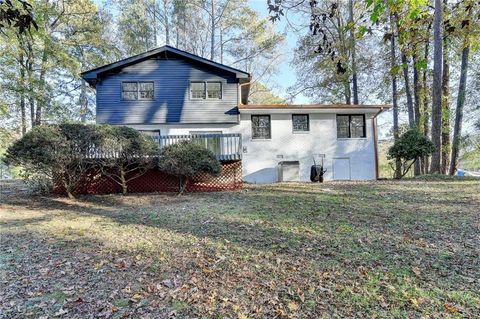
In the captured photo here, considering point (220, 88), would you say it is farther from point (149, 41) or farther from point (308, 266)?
point (149, 41)

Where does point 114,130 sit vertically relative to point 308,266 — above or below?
above

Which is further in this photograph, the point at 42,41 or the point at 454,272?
the point at 42,41

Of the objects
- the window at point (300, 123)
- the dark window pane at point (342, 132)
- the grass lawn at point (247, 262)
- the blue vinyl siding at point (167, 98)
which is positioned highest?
the blue vinyl siding at point (167, 98)

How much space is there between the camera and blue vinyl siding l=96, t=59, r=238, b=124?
13.7 meters

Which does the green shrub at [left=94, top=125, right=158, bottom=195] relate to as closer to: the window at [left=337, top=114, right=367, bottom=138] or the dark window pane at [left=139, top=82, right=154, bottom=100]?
the dark window pane at [left=139, top=82, right=154, bottom=100]

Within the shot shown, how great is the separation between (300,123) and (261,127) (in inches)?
76.1

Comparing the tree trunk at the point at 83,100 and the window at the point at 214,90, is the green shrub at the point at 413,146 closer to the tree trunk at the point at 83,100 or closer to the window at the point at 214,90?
the window at the point at 214,90

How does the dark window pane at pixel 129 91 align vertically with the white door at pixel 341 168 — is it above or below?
above

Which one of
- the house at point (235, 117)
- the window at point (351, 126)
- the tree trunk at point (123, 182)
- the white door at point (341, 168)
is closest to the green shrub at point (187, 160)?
the tree trunk at point (123, 182)

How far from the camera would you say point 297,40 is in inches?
826

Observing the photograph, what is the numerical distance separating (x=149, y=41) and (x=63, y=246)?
75.3ft

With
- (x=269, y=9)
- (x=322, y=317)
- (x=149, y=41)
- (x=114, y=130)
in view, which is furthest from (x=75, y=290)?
(x=149, y=41)

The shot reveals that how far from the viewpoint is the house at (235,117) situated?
13742 millimetres

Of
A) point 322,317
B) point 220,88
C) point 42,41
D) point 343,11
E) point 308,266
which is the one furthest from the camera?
point 343,11
